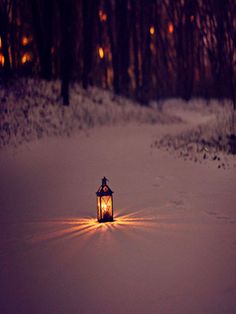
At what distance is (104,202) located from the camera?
556 cm

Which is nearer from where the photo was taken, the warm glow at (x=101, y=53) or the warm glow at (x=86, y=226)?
the warm glow at (x=86, y=226)

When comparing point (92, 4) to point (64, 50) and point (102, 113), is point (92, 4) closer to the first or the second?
point (64, 50)

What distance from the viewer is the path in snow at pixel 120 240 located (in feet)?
12.2

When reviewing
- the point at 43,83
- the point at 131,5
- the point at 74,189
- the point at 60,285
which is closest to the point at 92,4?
the point at 131,5

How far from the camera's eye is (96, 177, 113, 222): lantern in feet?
18.0

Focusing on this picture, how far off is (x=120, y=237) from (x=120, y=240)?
0.10 metres

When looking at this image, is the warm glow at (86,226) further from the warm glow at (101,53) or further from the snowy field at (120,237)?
the warm glow at (101,53)

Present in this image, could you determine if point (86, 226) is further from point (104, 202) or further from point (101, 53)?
point (101, 53)

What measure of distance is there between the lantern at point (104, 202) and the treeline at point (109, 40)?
10.6 meters

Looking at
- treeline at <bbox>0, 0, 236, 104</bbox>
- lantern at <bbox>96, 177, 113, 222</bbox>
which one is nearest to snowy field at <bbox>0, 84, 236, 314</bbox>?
lantern at <bbox>96, 177, 113, 222</bbox>

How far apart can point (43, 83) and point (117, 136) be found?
5119 millimetres

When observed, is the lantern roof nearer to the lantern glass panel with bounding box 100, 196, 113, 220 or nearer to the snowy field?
the lantern glass panel with bounding box 100, 196, 113, 220

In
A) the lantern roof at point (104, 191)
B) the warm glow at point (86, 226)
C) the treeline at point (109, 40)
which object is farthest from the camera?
the treeline at point (109, 40)

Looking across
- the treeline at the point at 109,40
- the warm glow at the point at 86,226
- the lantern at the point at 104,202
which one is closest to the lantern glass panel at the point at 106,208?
the lantern at the point at 104,202
